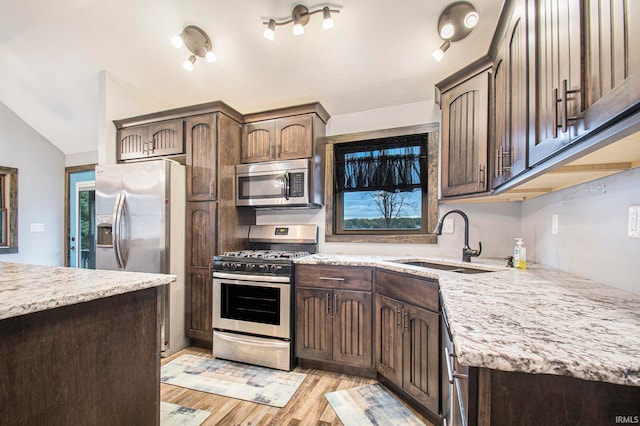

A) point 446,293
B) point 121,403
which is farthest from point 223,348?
point 446,293

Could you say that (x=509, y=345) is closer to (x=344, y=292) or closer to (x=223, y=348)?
(x=344, y=292)

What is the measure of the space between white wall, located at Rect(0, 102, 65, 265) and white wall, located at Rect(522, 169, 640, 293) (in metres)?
5.88

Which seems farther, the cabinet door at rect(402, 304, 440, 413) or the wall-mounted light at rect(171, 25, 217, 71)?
the wall-mounted light at rect(171, 25, 217, 71)

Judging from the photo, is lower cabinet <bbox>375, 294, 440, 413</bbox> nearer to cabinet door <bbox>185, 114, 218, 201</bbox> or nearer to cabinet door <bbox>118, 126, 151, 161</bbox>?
cabinet door <bbox>185, 114, 218, 201</bbox>

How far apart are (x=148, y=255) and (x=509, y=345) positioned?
9.06 ft

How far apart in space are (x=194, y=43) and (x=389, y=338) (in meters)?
2.89

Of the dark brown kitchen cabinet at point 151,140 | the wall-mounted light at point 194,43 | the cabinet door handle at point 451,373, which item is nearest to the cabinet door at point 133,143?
the dark brown kitchen cabinet at point 151,140

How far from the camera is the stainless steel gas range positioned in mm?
2285

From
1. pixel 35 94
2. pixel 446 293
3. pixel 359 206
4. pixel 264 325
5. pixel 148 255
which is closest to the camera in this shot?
pixel 446 293

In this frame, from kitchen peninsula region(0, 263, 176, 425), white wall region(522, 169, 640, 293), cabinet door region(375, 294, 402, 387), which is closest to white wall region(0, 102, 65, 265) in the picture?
kitchen peninsula region(0, 263, 176, 425)

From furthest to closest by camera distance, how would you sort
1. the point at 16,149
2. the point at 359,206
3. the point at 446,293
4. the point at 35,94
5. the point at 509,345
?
the point at 16,149, the point at 35,94, the point at 359,206, the point at 446,293, the point at 509,345

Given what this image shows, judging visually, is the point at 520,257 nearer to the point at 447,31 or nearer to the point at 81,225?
the point at 447,31

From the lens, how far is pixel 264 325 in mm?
2336

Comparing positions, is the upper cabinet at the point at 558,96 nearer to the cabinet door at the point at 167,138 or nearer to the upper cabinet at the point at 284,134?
the upper cabinet at the point at 284,134
